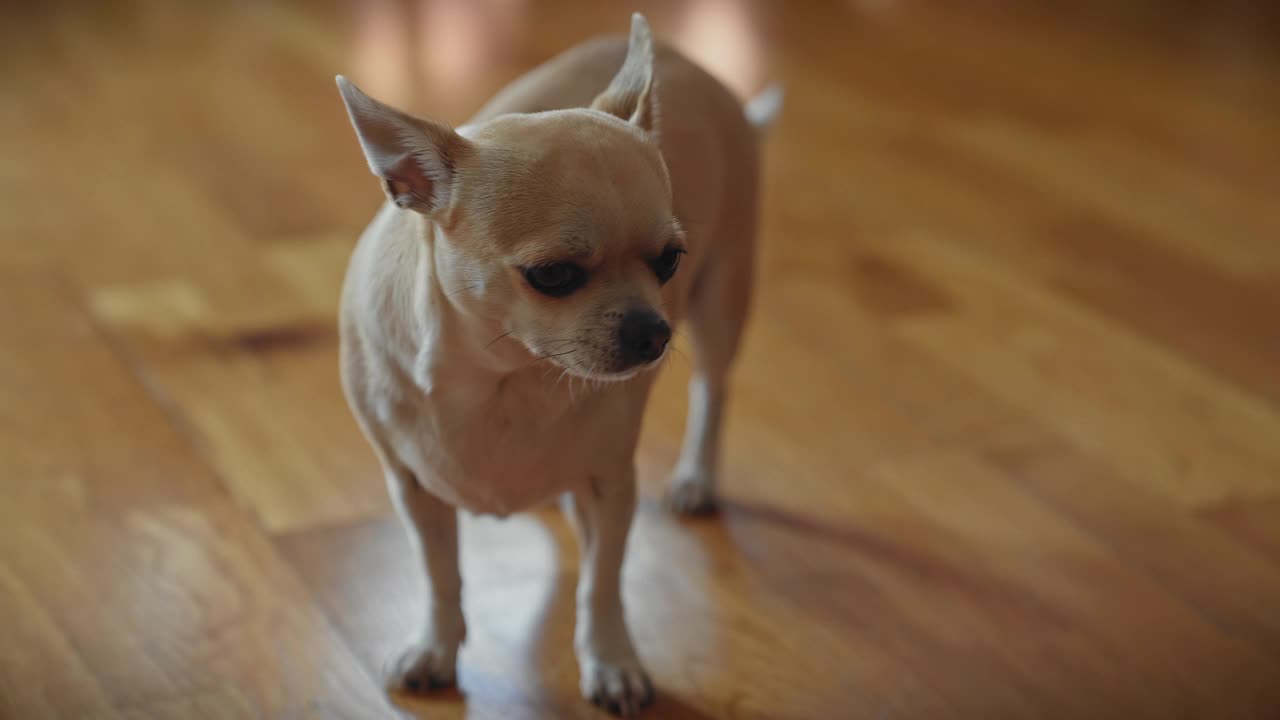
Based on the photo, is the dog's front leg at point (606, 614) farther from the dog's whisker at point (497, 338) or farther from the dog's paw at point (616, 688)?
the dog's whisker at point (497, 338)

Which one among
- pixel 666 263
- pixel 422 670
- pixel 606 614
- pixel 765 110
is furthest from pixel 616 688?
pixel 765 110

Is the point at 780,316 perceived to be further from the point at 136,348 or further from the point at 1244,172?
the point at 1244,172

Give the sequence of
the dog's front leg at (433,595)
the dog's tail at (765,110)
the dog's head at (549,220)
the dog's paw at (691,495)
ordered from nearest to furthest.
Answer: the dog's head at (549,220)
the dog's front leg at (433,595)
the dog's paw at (691,495)
the dog's tail at (765,110)

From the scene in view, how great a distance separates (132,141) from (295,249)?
815mm

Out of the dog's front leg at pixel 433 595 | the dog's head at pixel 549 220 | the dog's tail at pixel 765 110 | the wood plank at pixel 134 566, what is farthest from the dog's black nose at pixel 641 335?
the dog's tail at pixel 765 110

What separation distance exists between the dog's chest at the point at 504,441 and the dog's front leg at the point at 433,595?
0.27 ft

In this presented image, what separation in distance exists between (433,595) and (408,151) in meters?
0.62

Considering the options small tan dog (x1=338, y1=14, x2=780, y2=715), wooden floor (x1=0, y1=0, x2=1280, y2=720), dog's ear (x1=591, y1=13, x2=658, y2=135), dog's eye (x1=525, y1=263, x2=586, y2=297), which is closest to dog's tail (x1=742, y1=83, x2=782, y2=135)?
small tan dog (x1=338, y1=14, x2=780, y2=715)

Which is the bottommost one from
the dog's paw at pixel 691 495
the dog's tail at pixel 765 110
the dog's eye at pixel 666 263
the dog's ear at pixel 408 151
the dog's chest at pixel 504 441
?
the dog's paw at pixel 691 495

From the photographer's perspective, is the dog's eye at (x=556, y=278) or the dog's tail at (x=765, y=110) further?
the dog's tail at (x=765, y=110)

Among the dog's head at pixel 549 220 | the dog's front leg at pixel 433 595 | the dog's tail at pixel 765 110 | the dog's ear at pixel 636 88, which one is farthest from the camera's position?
the dog's tail at pixel 765 110

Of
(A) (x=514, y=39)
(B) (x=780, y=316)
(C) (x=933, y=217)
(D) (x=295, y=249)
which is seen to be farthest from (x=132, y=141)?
(C) (x=933, y=217)

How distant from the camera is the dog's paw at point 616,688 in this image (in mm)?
1688

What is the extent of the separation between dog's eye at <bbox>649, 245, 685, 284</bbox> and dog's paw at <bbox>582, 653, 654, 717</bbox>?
56 cm
